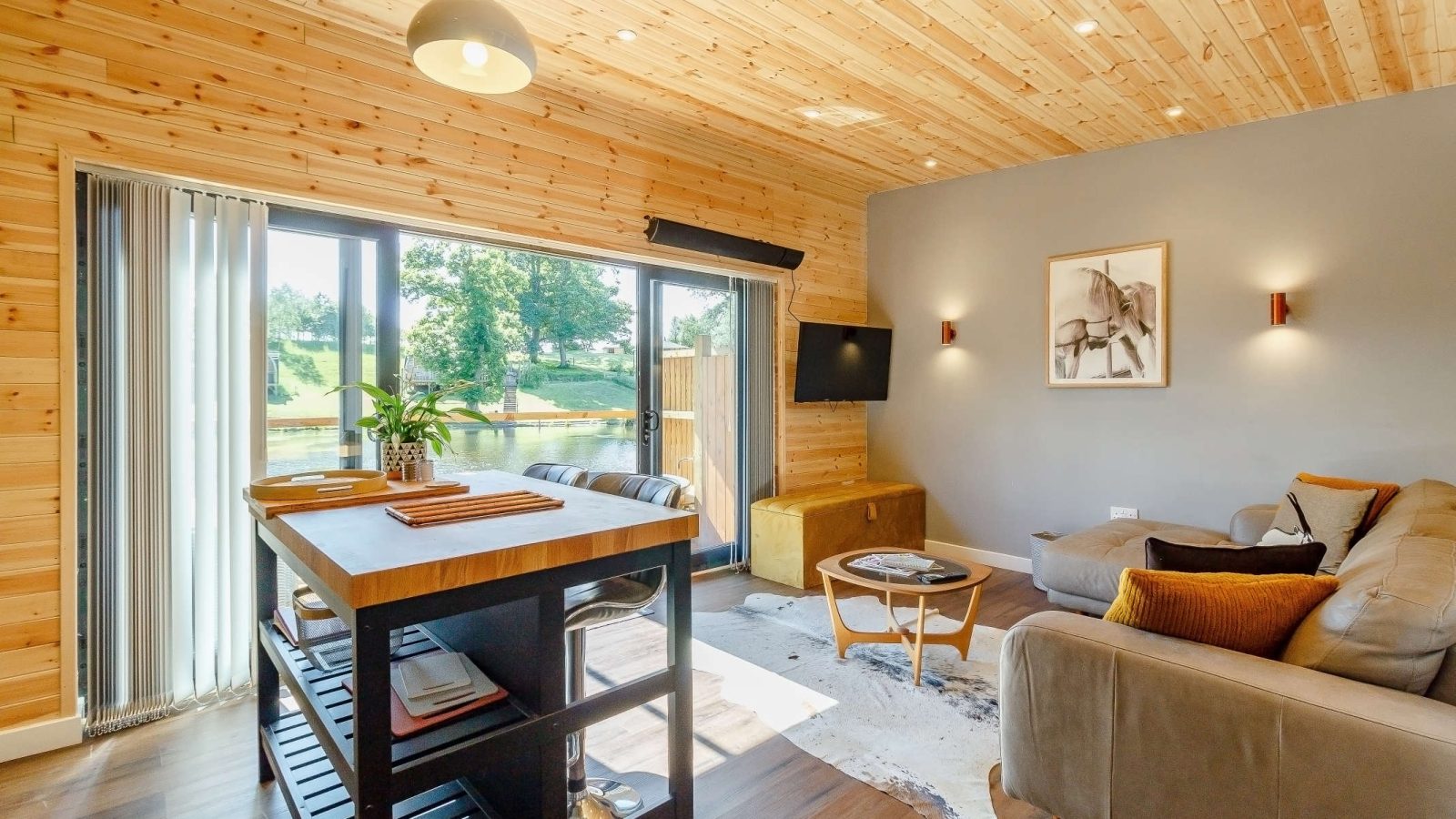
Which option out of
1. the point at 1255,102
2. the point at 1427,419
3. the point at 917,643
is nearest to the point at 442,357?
the point at 917,643

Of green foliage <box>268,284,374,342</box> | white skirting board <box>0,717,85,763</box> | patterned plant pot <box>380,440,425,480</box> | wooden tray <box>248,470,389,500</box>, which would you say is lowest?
white skirting board <box>0,717,85,763</box>

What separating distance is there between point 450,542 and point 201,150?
7.45 feet

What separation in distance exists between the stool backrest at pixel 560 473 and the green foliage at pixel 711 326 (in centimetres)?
189

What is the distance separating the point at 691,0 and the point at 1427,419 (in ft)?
13.5

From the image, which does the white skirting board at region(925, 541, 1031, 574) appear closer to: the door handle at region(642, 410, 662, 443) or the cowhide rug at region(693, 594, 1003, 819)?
the cowhide rug at region(693, 594, 1003, 819)

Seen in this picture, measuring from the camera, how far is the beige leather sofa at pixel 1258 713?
4.35 ft

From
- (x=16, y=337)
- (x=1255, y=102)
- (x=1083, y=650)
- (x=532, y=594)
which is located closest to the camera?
(x=532, y=594)

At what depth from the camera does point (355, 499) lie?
2.00m

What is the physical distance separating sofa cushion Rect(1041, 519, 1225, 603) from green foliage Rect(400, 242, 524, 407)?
3154mm

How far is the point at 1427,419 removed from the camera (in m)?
3.51

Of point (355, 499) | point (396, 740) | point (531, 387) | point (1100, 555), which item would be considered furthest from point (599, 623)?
point (1100, 555)

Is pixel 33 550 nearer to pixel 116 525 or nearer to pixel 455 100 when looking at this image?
pixel 116 525

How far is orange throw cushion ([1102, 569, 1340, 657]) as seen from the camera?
1659mm

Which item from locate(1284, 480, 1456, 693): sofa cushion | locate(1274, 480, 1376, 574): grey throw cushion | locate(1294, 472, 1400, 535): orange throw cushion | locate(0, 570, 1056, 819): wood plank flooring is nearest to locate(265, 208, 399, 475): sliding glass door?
locate(0, 570, 1056, 819): wood plank flooring
